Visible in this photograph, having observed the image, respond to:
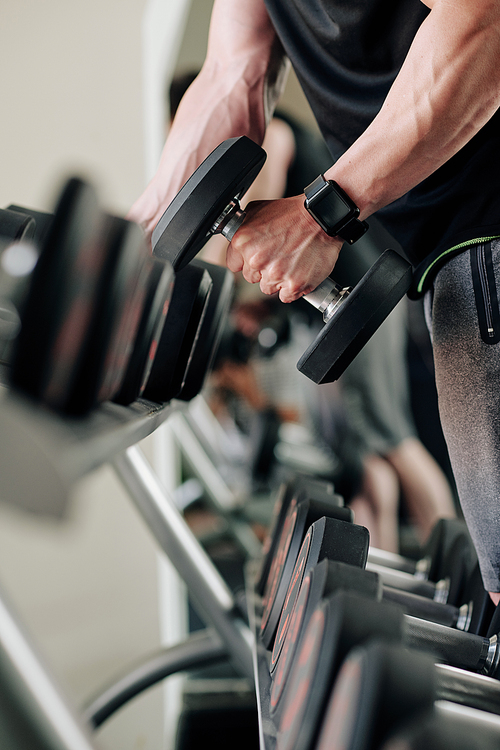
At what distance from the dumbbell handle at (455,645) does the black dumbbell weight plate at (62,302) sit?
1.39 ft

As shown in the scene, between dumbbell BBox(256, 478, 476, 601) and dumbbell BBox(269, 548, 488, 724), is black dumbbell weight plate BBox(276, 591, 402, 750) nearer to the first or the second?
dumbbell BBox(269, 548, 488, 724)

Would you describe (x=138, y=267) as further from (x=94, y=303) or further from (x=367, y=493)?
(x=367, y=493)

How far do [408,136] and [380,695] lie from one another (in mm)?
468

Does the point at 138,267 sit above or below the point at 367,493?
above

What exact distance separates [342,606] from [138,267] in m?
0.26

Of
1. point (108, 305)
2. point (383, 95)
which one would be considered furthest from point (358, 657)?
point (383, 95)

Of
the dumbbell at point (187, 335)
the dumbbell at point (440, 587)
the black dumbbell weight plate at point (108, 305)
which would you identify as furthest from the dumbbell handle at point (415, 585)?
the black dumbbell weight plate at point (108, 305)

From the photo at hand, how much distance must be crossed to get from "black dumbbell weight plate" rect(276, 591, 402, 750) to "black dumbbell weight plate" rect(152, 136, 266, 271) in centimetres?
36

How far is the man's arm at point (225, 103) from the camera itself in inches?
31.3

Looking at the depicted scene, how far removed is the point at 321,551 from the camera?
0.47 meters

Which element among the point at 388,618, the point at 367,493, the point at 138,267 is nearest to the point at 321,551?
the point at 388,618

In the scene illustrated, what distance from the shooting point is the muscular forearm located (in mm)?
486

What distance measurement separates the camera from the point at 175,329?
2.05 ft

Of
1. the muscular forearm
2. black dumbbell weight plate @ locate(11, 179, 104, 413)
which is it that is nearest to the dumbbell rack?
black dumbbell weight plate @ locate(11, 179, 104, 413)
